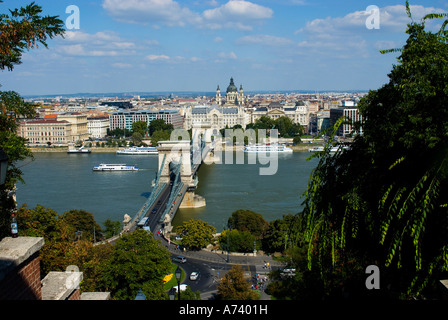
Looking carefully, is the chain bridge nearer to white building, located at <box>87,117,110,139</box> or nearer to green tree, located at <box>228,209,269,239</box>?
green tree, located at <box>228,209,269,239</box>

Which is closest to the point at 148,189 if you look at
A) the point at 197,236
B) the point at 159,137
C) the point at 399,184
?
the point at 197,236

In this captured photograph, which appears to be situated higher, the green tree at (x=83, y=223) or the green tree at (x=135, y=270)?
the green tree at (x=135, y=270)

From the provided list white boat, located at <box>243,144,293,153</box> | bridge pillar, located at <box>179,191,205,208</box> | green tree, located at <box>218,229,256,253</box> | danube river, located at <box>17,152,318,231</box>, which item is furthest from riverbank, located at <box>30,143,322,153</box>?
green tree, located at <box>218,229,256,253</box>

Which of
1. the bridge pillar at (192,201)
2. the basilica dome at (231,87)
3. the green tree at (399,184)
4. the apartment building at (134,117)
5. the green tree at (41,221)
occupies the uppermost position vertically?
the basilica dome at (231,87)

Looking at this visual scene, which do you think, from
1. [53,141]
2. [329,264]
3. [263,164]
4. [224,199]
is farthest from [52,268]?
[53,141]

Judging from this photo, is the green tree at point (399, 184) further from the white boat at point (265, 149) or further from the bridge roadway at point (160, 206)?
the white boat at point (265, 149)

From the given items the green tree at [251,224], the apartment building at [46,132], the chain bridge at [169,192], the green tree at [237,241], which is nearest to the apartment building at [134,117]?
the apartment building at [46,132]

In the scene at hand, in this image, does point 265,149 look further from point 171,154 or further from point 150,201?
point 150,201
